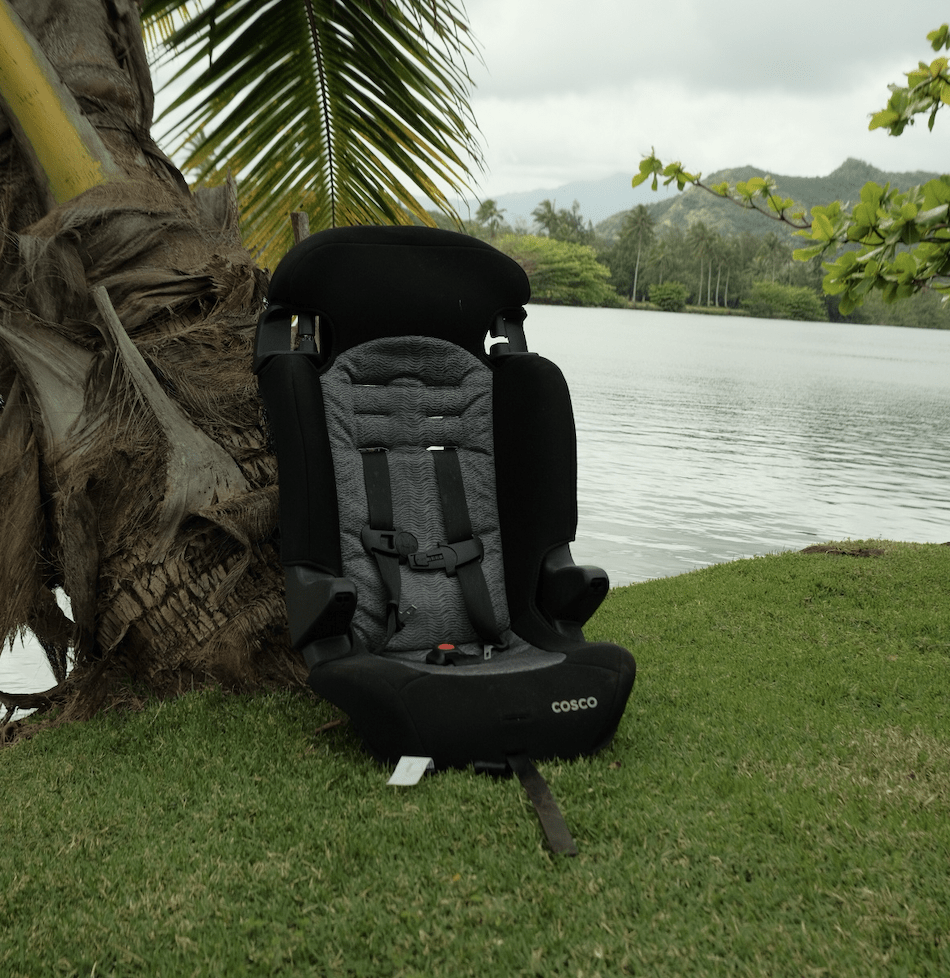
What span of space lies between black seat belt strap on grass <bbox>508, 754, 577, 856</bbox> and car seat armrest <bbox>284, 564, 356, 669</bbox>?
72cm

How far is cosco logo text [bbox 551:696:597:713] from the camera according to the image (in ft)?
9.44

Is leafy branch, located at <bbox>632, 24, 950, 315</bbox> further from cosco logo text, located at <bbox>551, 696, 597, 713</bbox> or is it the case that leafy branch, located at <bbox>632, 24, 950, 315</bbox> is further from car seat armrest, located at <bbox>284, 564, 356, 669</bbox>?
car seat armrest, located at <bbox>284, 564, 356, 669</bbox>

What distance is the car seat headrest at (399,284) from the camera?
334 centimetres

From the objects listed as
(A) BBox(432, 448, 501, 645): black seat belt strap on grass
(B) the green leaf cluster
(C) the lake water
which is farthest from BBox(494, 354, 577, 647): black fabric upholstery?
(C) the lake water

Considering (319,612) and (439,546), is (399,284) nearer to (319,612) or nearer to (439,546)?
(439,546)

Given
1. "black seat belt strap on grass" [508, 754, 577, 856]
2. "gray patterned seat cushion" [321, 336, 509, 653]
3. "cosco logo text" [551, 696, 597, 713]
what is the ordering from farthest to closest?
"gray patterned seat cushion" [321, 336, 509, 653] < "cosco logo text" [551, 696, 597, 713] < "black seat belt strap on grass" [508, 754, 577, 856]

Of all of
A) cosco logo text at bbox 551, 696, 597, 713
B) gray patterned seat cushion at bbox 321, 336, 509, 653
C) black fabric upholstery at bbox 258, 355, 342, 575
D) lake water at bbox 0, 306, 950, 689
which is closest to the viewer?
cosco logo text at bbox 551, 696, 597, 713

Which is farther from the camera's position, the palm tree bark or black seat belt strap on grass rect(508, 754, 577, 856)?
the palm tree bark

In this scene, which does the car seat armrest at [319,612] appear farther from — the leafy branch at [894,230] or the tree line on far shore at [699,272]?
the tree line on far shore at [699,272]

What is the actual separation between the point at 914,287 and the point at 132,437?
Answer: 3.66m

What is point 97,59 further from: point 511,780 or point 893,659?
point 893,659

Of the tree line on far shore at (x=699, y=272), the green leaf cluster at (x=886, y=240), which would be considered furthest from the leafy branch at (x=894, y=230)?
the tree line on far shore at (x=699, y=272)

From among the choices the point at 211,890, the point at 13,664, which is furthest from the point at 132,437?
the point at 13,664

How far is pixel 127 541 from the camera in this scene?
3486 millimetres
